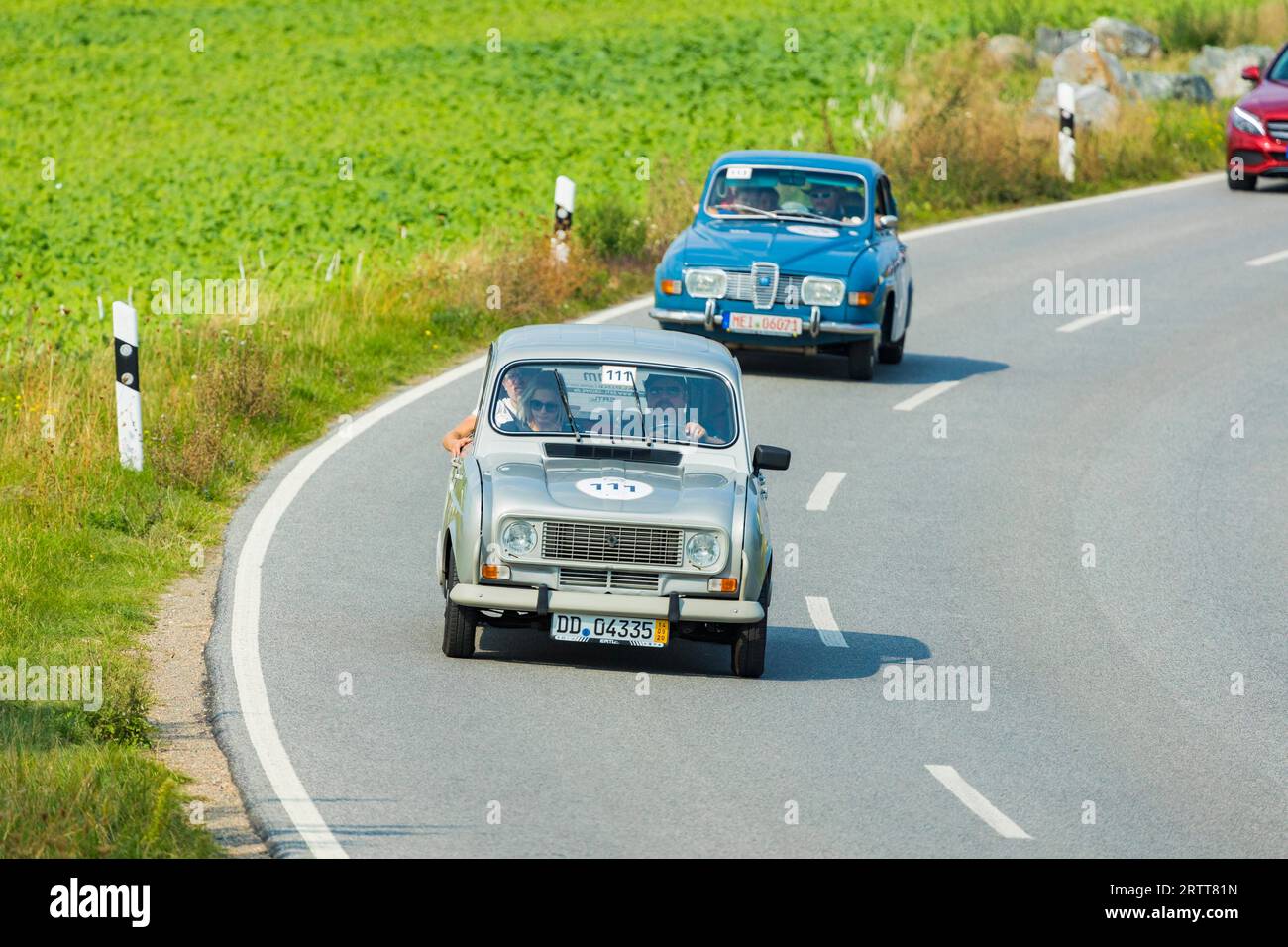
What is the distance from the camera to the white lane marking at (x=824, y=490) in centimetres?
1576

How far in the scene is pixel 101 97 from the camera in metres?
48.3

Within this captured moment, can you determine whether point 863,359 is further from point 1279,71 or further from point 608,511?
point 1279,71

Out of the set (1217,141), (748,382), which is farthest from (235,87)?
(748,382)

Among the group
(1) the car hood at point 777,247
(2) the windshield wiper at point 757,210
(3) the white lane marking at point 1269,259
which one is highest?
(2) the windshield wiper at point 757,210

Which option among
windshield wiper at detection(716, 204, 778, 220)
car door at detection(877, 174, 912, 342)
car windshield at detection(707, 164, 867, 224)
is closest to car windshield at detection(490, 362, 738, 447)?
car door at detection(877, 174, 912, 342)

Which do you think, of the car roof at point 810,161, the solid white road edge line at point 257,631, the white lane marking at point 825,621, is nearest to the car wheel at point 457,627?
the solid white road edge line at point 257,631

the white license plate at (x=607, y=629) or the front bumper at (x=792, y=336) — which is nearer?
the white license plate at (x=607, y=629)

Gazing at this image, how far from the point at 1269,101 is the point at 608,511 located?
22972mm

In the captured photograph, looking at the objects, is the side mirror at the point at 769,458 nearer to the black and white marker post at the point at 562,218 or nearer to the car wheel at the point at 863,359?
the car wheel at the point at 863,359

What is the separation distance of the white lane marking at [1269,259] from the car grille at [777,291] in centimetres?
943

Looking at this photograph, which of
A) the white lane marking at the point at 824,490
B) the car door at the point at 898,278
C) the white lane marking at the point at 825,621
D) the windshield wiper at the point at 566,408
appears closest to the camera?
the windshield wiper at the point at 566,408

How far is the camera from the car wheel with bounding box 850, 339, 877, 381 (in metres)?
20.4

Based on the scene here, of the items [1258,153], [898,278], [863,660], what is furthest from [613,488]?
[1258,153]

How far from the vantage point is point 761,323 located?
64.9ft
